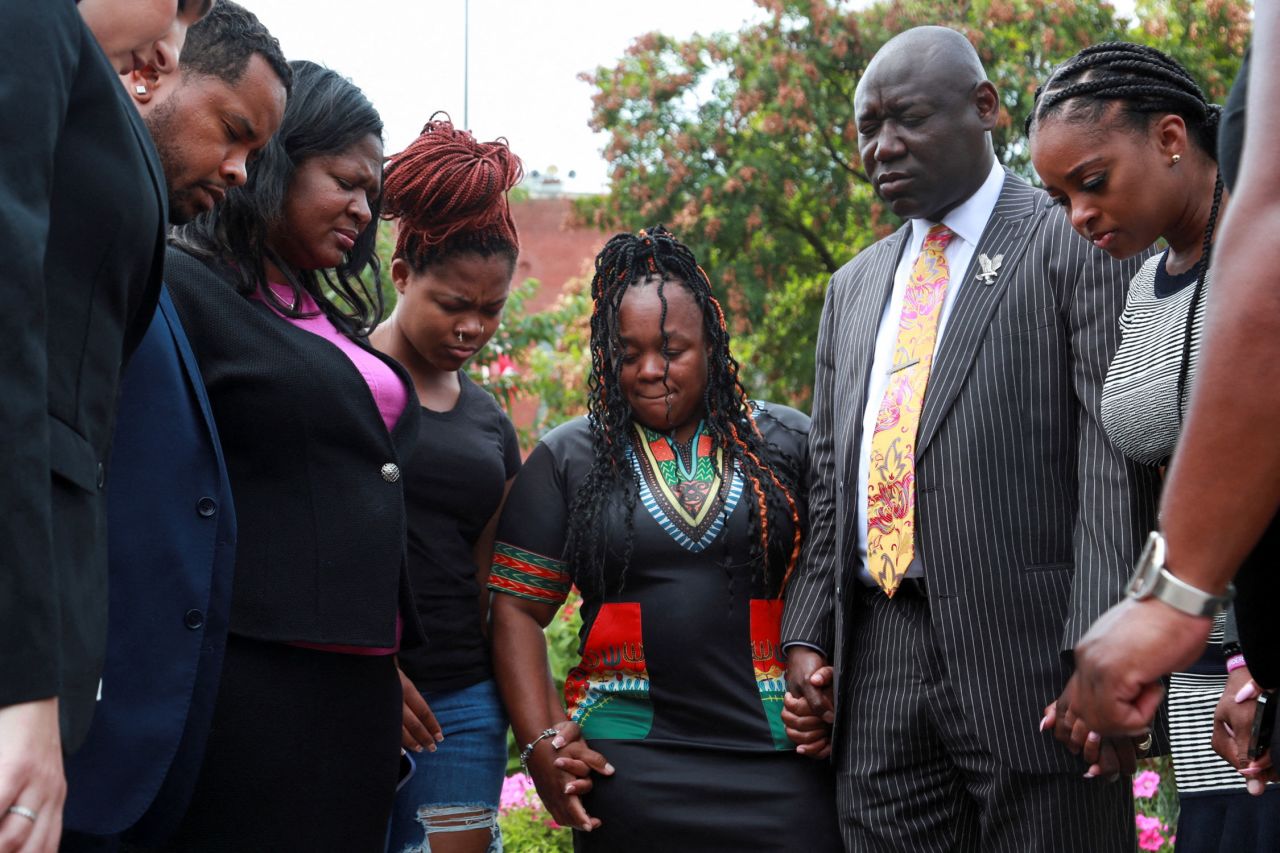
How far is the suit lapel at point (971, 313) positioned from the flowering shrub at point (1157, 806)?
2.21m

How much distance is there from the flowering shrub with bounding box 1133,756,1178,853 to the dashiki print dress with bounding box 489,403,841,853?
75.3 inches

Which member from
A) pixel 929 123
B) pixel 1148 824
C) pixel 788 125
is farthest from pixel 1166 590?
pixel 788 125

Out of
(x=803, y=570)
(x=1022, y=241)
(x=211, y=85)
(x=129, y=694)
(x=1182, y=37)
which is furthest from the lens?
(x=1182, y=37)

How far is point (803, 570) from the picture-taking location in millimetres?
3262

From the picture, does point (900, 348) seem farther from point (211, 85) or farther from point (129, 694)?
point (129, 694)

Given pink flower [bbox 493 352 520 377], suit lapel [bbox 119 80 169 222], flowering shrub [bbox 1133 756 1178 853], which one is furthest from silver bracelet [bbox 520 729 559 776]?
pink flower [bbox 493 352 520 377]

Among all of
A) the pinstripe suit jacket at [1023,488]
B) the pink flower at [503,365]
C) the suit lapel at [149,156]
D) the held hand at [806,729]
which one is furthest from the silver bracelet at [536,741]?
the pink flower at [503,365]

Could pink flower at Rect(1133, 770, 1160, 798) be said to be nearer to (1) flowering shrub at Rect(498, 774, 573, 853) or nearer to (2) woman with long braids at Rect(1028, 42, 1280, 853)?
(1) flowering shrub at Rect(498, 774, 573, 853)

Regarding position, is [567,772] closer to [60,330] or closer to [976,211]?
[976,211]

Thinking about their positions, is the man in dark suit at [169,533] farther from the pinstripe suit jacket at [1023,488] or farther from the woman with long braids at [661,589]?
the pinstripe suit jacket at [1023,488]

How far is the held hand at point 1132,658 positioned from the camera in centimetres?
149

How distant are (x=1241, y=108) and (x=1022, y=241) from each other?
1483 mm

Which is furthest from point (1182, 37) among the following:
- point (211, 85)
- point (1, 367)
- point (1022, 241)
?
point (1, 367)

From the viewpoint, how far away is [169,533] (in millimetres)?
2232
